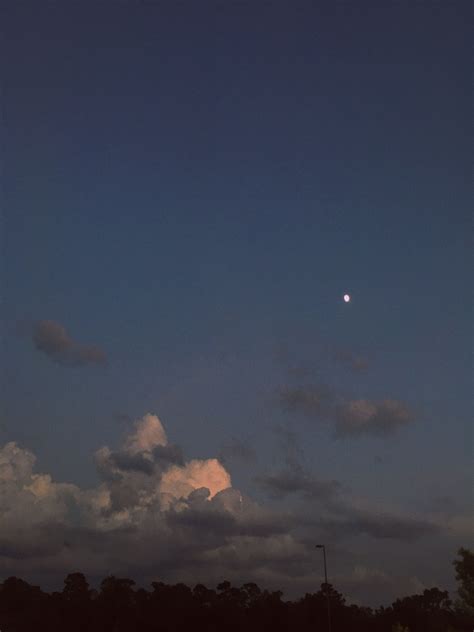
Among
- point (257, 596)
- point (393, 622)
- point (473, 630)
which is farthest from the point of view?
point (257, 596)

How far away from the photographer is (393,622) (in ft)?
308

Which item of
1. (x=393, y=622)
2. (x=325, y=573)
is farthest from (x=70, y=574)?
(x=325, y=573)

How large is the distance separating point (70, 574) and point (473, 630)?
83049 mm

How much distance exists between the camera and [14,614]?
342ft

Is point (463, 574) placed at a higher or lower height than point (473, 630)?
higher

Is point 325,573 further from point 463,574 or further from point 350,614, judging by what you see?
point 350,614

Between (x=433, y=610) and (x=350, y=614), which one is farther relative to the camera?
(x=433, y=610)

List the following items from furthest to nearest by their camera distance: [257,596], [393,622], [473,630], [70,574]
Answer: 1. [70,574]
2. [257,596]
3. [393,622]
4. [473,630]

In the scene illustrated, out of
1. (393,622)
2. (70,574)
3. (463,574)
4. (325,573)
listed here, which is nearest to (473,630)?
(463,574)

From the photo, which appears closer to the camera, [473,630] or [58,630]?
[473,630]

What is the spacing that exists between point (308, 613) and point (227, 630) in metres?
11.6

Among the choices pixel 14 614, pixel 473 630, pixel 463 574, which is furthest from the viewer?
pixel 14 614

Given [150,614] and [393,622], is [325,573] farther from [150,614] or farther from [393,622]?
[150,614]

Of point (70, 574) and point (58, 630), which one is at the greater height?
point (70, 574)
